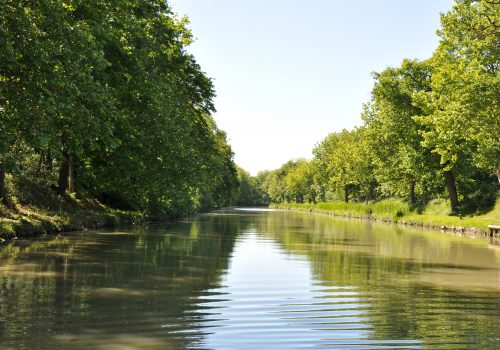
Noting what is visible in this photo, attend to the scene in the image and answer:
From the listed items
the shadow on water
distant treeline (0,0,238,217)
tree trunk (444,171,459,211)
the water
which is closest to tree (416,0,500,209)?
tree trunk (444,171,459,211)

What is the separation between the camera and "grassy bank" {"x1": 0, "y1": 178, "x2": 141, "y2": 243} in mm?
Answer: 23881

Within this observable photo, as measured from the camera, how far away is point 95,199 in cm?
3966

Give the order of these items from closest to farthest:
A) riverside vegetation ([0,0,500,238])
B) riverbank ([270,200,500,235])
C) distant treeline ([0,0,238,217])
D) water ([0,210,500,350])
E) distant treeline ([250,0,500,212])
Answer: water ([0,210,500,350])
distant treeline ([0,0,238,217])
riverside vegetation ([0,0,500,238])
distant treeline ([250,0,500,212])
riverbank ([270,200,500,235])

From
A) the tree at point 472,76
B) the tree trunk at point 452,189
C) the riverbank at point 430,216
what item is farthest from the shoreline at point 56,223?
the tree trunk at point 452,189

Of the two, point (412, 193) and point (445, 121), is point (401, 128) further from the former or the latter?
point (445, 121)

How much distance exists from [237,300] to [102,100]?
949 centimetres

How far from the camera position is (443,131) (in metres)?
35.4

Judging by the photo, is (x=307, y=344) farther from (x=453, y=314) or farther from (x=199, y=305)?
(x=453, y=314)

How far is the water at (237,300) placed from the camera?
26.0ft

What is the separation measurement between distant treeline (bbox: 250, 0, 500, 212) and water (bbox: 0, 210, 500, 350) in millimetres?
15188

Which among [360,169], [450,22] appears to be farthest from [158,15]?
[360,169]

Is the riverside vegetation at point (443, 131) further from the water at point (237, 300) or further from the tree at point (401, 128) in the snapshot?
the water at point (237, 300)

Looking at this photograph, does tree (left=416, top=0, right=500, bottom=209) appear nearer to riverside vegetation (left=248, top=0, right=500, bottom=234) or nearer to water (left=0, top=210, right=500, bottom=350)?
riverside vegetation (left=248, top=0, right=500, bottom=234)

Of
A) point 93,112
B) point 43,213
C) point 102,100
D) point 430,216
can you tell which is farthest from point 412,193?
point 102,100
